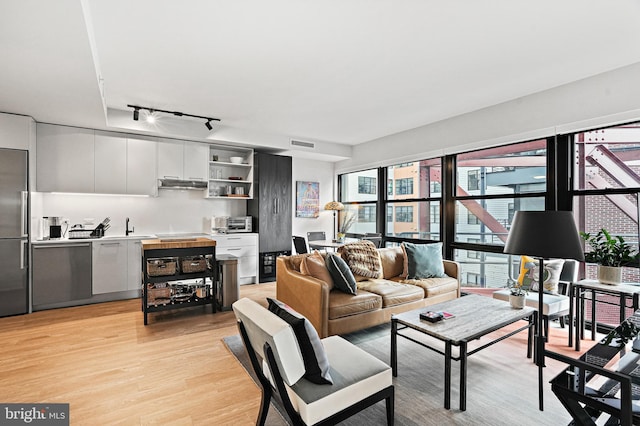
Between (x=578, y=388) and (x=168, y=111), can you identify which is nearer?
(x=578, y=388)

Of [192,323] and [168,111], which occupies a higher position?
[168,111]

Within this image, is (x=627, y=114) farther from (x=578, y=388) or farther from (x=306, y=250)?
(x=306, y=250)

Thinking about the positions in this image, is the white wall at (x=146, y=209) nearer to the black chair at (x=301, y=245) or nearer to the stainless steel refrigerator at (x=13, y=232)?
the stainless steel refrigerator at (x=13, y=232)

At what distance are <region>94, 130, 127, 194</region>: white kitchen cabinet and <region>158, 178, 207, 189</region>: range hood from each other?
0.55 m

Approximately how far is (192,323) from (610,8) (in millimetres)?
4719

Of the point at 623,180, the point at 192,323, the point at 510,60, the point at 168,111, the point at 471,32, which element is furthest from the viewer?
the point at 168,111

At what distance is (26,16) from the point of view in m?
1.99

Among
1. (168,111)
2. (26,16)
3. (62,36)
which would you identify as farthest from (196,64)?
(168,111)

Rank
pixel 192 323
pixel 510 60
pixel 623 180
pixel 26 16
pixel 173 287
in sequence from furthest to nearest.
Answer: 1. pixel 173 287
2. pixel 192 323
3. pixel 623 180
4. pixel 510 60
5. pixel 26 16

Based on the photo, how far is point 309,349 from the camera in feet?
5.33

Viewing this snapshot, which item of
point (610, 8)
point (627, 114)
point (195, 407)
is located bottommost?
point (195, 407)

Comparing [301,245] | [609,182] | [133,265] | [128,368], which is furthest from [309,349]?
[133,265]

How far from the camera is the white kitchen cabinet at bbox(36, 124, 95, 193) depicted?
433cm

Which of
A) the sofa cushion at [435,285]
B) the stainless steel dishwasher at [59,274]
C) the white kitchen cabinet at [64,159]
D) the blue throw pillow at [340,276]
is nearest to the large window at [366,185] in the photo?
the sofa cushion at [435,285]
